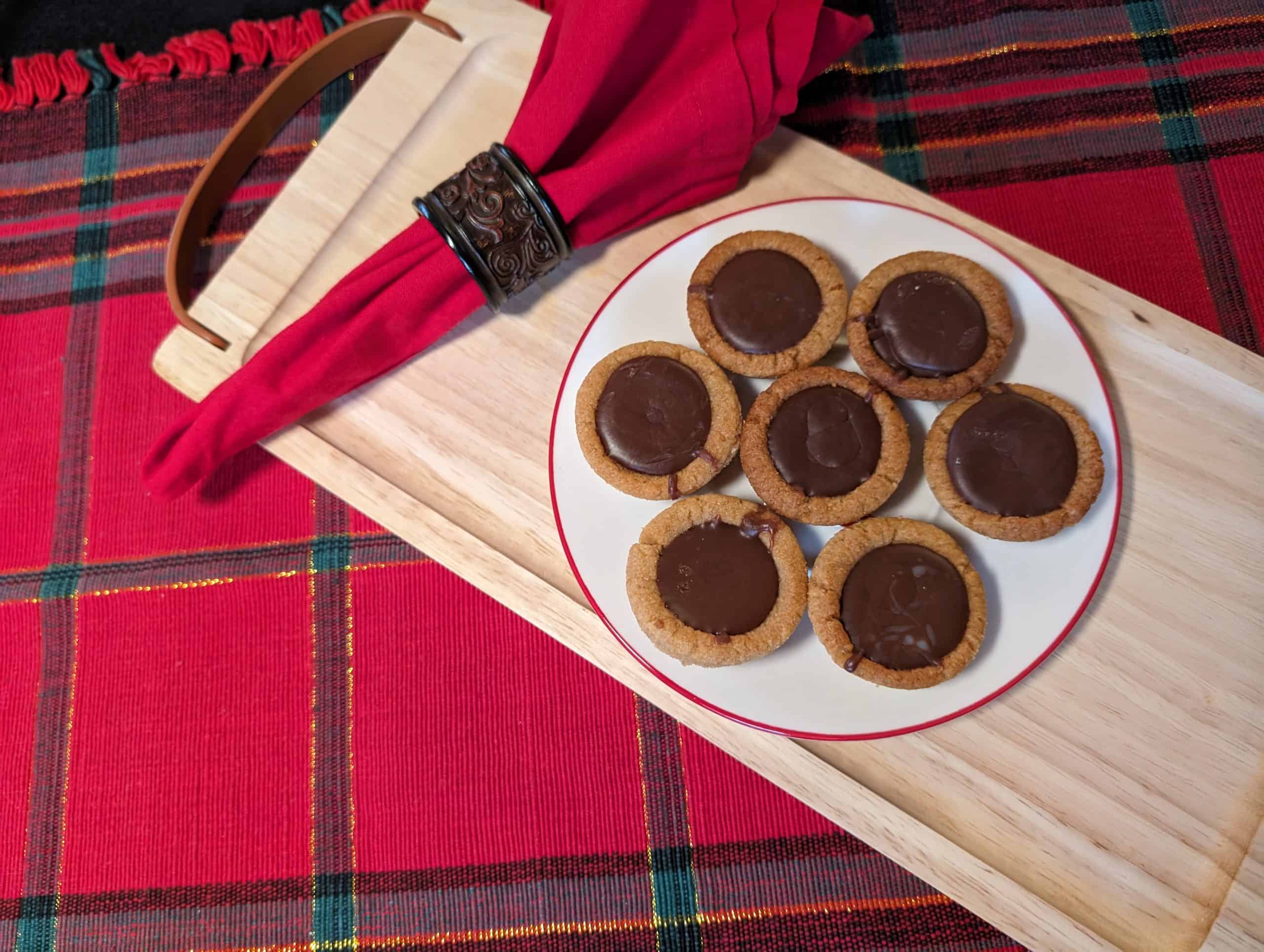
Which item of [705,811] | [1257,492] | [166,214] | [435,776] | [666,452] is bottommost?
[435,776]

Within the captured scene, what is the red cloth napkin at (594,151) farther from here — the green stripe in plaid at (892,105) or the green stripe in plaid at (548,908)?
the green stripe in plaid at (548,908)

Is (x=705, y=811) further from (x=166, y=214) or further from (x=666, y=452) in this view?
(x=166, y=214)

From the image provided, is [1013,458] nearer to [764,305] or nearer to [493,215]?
[764,305]

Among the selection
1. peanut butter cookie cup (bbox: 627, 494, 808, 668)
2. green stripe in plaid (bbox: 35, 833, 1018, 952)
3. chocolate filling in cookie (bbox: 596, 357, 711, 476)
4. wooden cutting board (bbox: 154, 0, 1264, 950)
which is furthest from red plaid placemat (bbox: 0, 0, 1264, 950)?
chocolate filling in cookie (bbox: 596, 357, 711, 476)

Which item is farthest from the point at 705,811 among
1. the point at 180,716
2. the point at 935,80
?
the point at 935,80

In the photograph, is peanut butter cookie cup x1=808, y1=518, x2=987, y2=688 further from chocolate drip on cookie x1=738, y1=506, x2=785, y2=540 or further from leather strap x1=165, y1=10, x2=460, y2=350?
leather strap x1=165, y1=10, x2=460, y2=350

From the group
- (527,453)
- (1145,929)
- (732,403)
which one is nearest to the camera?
(1145,929)

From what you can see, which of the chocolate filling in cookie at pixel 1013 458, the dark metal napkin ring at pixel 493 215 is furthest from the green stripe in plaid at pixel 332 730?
the chocolate filling in cookie at pixel 1013 458

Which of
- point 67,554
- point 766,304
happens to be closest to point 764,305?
point 766,304
